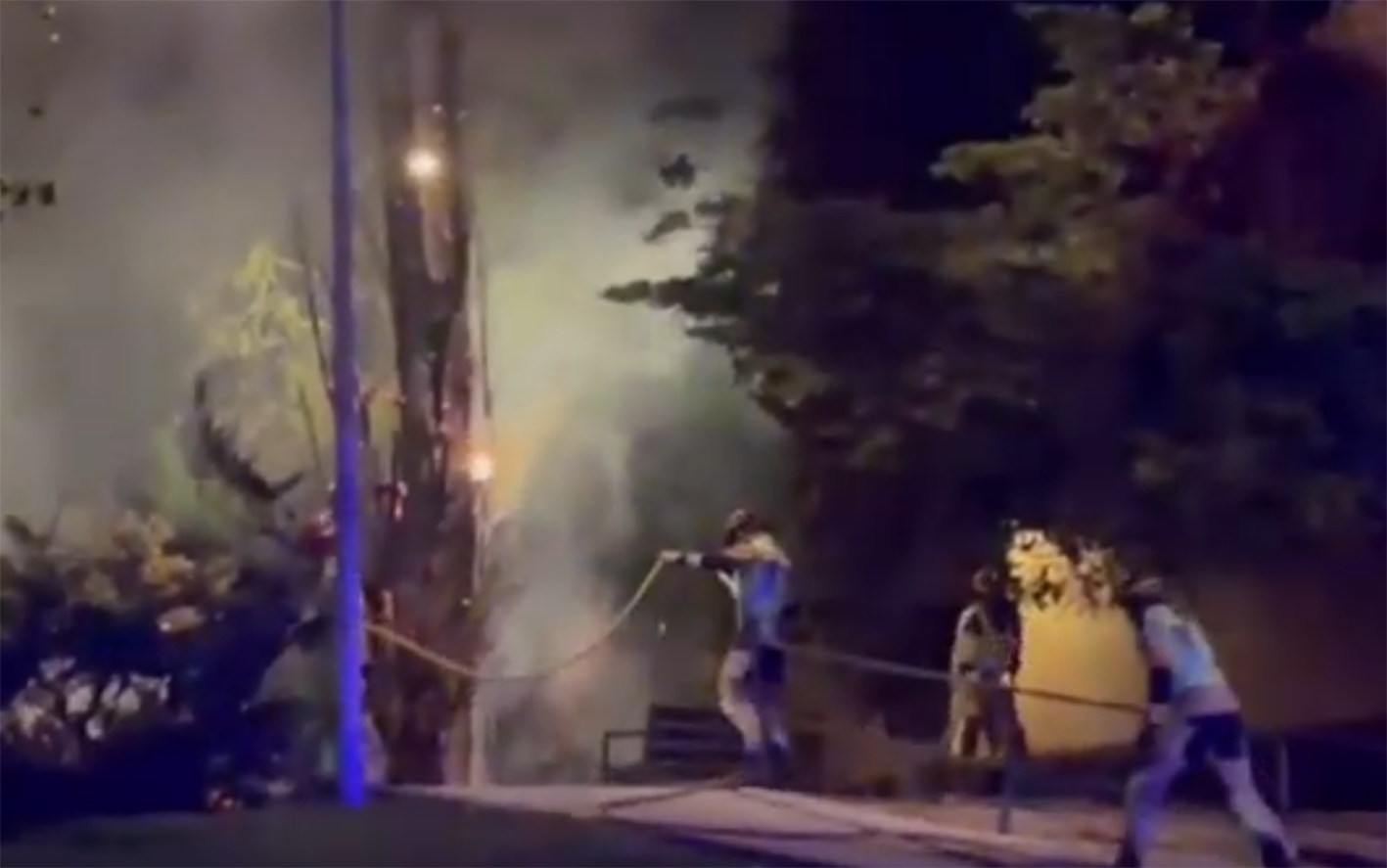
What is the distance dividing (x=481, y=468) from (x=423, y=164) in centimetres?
324

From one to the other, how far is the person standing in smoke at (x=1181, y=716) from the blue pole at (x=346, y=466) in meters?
5.35

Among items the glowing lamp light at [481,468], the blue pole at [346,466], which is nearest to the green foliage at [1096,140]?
the blue pole at [346,466]

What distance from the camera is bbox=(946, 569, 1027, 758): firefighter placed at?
1866 cm

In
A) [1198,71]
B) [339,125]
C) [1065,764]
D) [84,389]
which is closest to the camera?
[339,125]

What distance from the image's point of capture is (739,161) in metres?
26.1

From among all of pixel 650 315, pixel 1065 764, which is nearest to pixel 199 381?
pixel 650 315

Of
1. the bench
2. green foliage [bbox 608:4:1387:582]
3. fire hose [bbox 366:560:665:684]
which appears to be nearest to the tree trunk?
fire hose [bbox 366:560:665:684]

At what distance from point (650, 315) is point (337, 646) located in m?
11.2

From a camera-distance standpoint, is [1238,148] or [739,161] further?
[739,161]

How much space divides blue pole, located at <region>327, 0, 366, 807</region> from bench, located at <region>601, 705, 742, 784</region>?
21.9 feet

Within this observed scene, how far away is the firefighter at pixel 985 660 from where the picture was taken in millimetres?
18656

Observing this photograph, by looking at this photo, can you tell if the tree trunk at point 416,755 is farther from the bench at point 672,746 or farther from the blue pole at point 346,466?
the blue pole at point 346,466

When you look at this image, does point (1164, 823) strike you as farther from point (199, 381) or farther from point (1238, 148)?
point (199, 381)

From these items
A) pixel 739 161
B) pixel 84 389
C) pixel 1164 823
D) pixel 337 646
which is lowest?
pixel 1164 823
